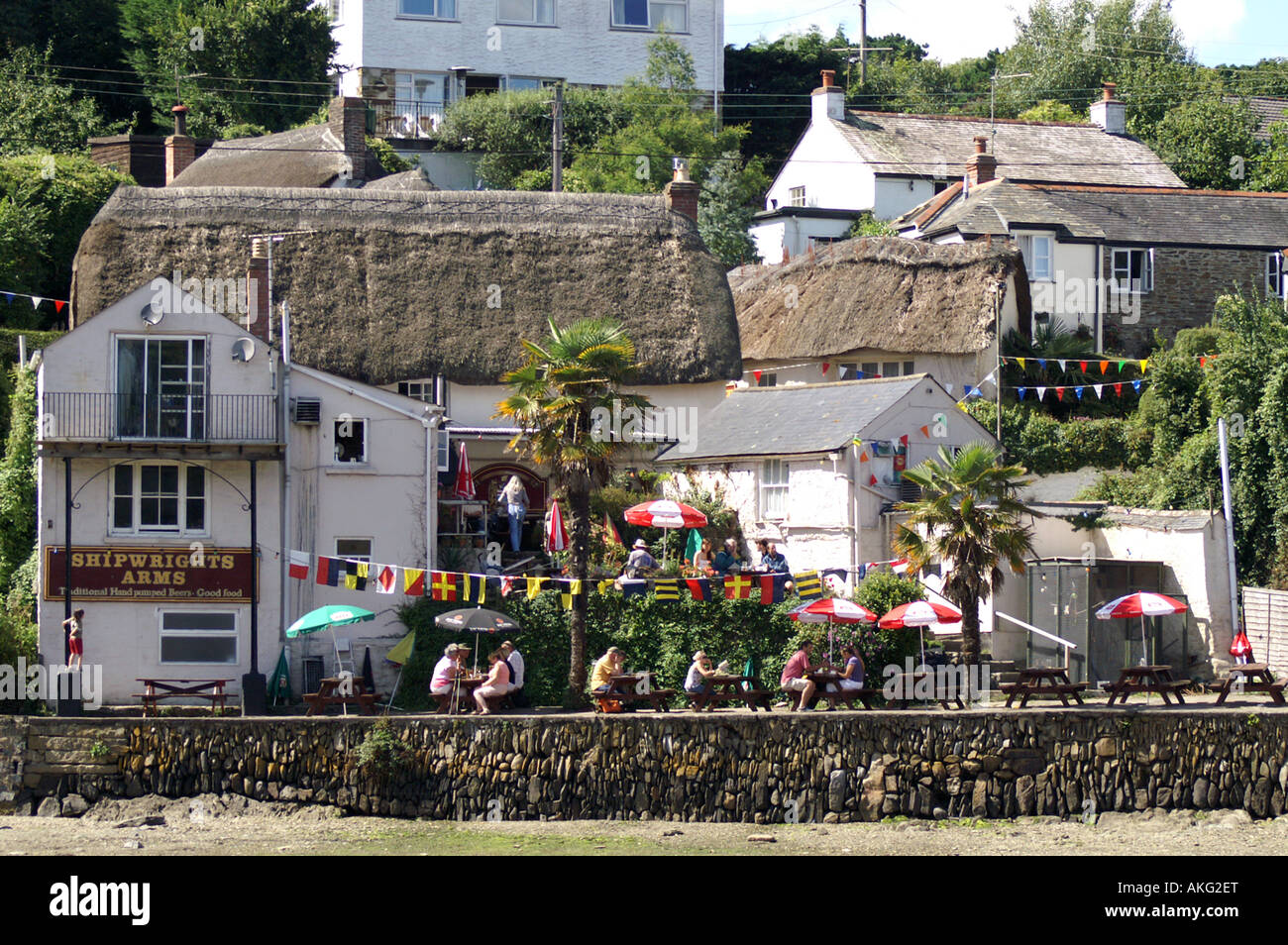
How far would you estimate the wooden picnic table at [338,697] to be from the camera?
2448cm

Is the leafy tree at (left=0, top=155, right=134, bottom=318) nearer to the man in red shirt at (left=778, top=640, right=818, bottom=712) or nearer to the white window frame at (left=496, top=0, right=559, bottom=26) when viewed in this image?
the white window frame at (left=496, top=0, right=559, bottom=26)

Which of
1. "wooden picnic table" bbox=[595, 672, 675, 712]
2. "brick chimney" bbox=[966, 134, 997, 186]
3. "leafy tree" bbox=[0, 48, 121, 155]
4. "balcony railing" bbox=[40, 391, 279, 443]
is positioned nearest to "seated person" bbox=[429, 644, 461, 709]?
"wooden picnic table" bbox=[595, 672, 675, 712]

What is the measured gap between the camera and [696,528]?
31.6 m

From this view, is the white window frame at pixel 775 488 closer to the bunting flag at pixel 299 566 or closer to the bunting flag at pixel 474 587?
the bunting flag at pixel 474 587

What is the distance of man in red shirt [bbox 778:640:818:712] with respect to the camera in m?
24.9

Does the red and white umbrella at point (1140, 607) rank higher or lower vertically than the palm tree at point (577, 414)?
lower

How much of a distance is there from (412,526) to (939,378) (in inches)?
642

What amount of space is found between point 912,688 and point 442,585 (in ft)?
25.3

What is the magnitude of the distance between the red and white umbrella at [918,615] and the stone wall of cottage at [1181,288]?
19001mm

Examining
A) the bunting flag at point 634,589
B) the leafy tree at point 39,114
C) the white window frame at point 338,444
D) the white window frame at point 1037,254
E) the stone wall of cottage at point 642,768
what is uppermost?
the leafy tree at point 39,114

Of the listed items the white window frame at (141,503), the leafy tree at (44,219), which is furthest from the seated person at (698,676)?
the leafy tree at (44,219)

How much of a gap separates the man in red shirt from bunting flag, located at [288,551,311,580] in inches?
295

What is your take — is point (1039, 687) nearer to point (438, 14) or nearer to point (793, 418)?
point (793, 418)

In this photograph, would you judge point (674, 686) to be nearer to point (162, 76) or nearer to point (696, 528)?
point (696, 528)
